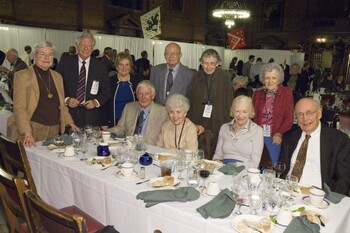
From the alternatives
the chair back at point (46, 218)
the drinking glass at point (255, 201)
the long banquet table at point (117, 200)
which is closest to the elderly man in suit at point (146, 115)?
the long banquet table at point (117, 200)

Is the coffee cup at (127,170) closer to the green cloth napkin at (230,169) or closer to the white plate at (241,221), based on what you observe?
the green cloth napkin at (230,169)

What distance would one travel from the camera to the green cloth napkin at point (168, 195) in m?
1.98

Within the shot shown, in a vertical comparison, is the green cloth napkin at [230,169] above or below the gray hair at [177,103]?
below

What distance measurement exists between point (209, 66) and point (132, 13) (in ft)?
33.5

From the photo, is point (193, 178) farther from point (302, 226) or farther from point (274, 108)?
point (274, 108)

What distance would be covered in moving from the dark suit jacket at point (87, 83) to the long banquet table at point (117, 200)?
33.6 inches

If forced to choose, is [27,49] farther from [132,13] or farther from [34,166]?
[34,166]

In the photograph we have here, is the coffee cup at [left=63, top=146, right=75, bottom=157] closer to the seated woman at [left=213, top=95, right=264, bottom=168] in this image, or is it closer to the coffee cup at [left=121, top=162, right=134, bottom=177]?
the coffee cup at [left=121, top=162, right=134, bottom=177]

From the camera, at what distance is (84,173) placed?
7.96 ft

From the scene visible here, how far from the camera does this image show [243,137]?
3.03 metres

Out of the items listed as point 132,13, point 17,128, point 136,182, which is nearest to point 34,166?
point 17,128

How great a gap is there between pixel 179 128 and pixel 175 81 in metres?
1.00

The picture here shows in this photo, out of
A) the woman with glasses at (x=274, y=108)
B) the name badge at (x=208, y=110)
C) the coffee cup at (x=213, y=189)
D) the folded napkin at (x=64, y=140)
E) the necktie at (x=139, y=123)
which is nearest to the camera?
the coffee cup at (x=213, y=189)

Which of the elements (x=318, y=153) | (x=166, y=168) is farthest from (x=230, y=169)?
(x=318, y=153)
